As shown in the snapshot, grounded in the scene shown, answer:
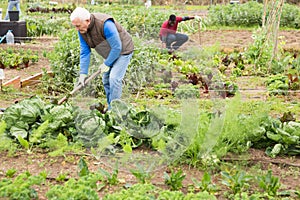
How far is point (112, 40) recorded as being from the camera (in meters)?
5.75

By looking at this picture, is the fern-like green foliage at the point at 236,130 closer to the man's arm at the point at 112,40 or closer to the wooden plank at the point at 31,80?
the man's arm at the point at 112,40

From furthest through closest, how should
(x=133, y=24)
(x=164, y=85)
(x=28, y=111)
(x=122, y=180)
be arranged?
(x=133, y=24), (x=164, y=85), (x=28, y=111), (x=122, y=180)

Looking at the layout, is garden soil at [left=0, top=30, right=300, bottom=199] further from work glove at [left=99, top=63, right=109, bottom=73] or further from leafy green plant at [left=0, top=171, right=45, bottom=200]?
work glove at [left=99, top=63, right=109, bottom=73]

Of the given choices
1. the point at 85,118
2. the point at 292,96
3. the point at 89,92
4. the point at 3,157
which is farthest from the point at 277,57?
the point at 3,157

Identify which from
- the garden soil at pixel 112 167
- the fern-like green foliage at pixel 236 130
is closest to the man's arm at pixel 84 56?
the garden soil at pixel 112 167

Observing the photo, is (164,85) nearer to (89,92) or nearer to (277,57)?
(89,92)

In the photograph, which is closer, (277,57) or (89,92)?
(89,92)

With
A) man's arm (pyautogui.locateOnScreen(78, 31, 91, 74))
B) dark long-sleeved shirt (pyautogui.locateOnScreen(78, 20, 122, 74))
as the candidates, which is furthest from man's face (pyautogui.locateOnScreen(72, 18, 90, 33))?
man's arm (pyautogui.locateOnScreen(78, 31, 91, 74))

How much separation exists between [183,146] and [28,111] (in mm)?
1767

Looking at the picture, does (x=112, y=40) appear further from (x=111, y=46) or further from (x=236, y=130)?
(x=236, y=130)

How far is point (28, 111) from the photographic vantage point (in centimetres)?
566

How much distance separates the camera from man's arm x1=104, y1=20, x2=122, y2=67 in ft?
18.7

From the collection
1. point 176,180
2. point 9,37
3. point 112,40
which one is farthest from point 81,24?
point 9,37

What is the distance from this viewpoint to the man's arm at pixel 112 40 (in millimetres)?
5696
